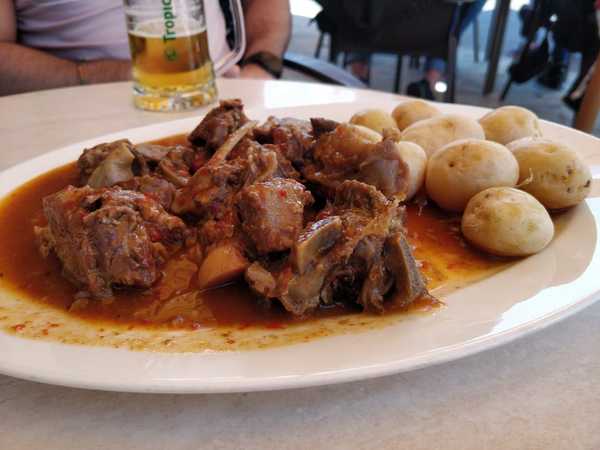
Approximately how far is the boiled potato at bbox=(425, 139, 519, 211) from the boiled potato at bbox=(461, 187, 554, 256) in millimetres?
60

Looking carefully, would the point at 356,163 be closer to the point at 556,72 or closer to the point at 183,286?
the point at 183,286

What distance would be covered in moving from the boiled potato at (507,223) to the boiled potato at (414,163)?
186 mm

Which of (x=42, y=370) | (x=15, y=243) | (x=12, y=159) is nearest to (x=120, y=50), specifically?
(x=12, y=159)

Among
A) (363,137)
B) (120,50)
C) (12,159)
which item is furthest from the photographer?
(120,50)

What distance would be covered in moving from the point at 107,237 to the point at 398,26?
326 cm

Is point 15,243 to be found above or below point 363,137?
below

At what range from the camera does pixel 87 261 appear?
3.53 ft

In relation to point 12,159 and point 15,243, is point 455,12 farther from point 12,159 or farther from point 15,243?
point 15,243

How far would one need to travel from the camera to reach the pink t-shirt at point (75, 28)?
2.56m

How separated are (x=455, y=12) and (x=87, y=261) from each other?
3.32m

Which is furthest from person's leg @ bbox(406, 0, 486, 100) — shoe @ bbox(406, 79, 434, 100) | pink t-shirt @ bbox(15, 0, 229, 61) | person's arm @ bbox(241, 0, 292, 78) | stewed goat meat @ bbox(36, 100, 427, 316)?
stewed goat meat @ bbox(36, 100, 427, 316)

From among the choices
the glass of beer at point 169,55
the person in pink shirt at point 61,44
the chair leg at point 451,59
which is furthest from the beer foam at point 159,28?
the chair leg at point 451,59

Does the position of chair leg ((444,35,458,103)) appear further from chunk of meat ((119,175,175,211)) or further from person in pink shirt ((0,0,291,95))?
chunk of meat ((119,175,175,211))

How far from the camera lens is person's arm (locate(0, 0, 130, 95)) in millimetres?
2539
